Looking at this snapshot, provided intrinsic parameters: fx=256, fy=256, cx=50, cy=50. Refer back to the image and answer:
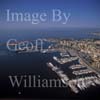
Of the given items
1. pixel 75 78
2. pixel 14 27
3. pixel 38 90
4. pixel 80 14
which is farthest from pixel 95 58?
pixel 14 27

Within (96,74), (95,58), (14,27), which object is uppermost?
(14,27)

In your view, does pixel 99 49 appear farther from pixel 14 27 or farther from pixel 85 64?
pixel 14 27

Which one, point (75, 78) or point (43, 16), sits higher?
point (43, 16)

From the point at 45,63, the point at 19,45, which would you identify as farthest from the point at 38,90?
the point at 19,45

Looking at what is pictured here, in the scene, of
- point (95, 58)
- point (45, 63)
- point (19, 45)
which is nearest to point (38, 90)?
point (45, 63)

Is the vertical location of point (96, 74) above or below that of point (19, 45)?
below

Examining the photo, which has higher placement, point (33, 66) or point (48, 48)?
point (48, 48)

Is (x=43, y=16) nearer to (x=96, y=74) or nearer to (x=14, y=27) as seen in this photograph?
(x=14, y=27)

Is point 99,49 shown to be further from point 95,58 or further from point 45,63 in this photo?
point 45,63
